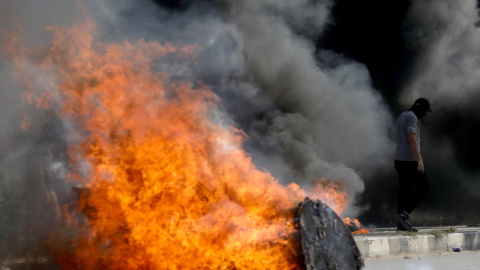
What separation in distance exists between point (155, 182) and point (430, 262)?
149 inches

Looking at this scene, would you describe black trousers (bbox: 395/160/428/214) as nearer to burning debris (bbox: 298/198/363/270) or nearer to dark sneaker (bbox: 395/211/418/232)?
dark sneaker (bbox: 395/211/418/232)

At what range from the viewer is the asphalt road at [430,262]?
17.3 feet

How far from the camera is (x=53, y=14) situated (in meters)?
5.52

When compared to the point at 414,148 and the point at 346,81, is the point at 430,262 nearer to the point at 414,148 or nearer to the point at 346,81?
the point at 414,148

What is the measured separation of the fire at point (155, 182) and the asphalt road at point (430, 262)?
215 cm

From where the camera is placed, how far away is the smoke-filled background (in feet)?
29.5

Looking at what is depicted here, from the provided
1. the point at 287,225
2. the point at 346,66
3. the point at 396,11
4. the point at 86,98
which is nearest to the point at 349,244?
the point at 287,225

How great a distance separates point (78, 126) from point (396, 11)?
9067 millimetres

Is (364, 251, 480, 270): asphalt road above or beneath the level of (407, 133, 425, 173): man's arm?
beneath

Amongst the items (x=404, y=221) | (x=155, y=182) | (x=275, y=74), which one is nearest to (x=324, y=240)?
(x=155, y=182)

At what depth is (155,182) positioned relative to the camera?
140 inches

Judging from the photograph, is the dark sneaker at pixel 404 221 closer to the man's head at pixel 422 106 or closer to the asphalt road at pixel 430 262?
the asphalt road at pixel 430 262

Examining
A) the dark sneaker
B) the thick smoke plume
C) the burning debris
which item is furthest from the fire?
the dark sneaker

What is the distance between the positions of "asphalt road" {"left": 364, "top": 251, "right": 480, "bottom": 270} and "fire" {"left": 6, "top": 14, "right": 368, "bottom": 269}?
2.15m
